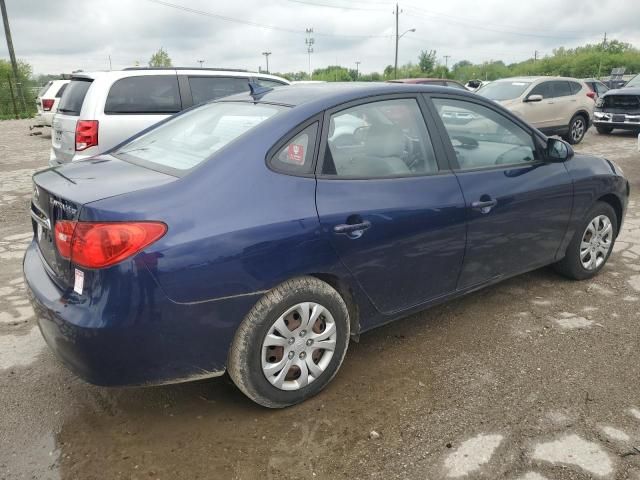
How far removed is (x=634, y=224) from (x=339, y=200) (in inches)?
185

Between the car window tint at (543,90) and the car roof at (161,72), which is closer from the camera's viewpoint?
the car roof at (161,72)

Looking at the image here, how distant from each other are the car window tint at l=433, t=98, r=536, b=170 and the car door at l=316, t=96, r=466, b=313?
19 centimetres

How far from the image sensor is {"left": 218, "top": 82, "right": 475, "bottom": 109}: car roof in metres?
2.95

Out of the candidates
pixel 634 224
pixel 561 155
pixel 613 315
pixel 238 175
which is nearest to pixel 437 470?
pixel 238 175

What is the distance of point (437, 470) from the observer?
2.35 m

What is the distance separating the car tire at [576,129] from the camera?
43.7 ft

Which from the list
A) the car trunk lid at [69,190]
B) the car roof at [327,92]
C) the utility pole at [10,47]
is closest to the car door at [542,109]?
the car roof at [327,92]

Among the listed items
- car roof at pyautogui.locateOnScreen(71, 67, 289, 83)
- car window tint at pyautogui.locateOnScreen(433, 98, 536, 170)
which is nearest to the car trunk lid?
car window tint at pyautogui.locateOnScreen(433, 98, 536, 170)

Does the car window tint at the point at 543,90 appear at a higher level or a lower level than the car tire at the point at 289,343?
higher

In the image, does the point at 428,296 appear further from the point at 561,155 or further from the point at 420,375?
the point at 561,155

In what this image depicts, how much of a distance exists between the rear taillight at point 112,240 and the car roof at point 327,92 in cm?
110

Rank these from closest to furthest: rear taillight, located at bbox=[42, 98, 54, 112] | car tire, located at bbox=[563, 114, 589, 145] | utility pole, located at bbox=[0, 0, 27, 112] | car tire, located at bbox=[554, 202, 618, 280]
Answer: car tire, located at bbox=[554, 202, 618, 280]
car tire, located at bbox=[563, 114, 589, 145]
rear taillight, located at bbox=[42, 98, 54, 112]
utility pole, located at bbox=[0, 0, 27, 112]

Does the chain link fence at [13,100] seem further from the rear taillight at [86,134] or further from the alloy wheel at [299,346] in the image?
the alloy wheel at [299,346]

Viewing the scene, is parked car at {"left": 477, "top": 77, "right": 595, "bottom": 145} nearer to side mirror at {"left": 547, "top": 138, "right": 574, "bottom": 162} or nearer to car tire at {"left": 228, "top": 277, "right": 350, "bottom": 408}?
side mirror at {"left": 547, "top": 138, "right": 574, "bottom": 162}
